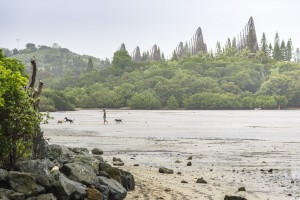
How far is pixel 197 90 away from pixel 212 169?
147805mm

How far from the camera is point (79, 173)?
50.6 feet

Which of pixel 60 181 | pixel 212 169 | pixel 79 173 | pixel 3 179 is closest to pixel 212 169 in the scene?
pixel 212 169

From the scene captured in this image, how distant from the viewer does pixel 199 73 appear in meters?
198

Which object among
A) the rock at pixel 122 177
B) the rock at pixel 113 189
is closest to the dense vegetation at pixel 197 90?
the rock at pixel 122 177

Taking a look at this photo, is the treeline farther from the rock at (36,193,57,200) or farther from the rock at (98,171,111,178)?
the rock at (36,193,57,200)

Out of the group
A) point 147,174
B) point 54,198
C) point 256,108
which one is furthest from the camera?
point 256,108

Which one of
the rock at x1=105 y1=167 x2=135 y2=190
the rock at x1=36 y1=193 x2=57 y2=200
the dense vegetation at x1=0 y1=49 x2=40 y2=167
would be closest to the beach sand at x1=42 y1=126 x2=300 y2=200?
the rock at x1=105 y1=167 x2=135 y2=190

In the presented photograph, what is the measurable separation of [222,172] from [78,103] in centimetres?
14785

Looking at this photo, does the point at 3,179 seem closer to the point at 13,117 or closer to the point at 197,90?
the point at 13,117

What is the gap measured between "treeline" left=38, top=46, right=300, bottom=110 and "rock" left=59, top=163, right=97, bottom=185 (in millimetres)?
125883

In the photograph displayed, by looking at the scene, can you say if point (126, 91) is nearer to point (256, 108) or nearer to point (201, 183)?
point (256, 108)

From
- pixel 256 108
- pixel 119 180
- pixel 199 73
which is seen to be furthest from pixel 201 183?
pixel 199 73

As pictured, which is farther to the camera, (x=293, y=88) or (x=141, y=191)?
(x=293, y=88)

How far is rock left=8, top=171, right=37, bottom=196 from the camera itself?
43.1 feet
